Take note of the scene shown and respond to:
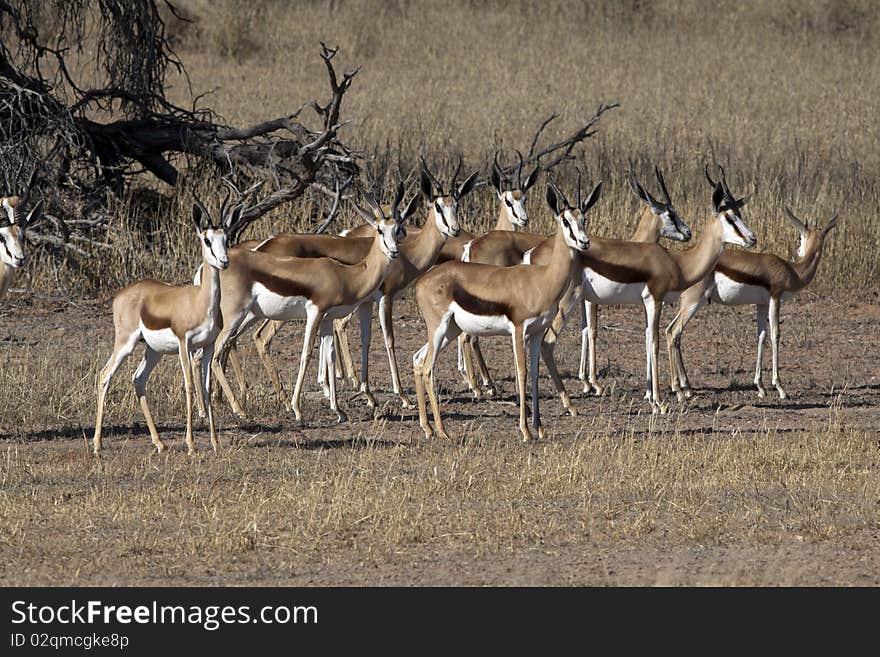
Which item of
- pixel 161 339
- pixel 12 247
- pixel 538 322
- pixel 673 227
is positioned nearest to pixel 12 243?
pixel 12 247

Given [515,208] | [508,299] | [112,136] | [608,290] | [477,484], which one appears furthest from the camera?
[112,136]

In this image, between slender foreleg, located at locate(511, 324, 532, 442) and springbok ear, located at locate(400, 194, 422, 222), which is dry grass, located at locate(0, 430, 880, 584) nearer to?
slender foreleg, located at locate(511, 324, 532, 442)

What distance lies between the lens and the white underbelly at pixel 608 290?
12133mm

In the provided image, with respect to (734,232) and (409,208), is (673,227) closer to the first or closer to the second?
(734,232)

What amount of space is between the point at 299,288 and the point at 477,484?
305cm

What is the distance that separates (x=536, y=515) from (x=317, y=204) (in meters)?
9.70

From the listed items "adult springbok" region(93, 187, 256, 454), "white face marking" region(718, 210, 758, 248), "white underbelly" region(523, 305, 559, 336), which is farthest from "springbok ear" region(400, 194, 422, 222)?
"white face marking" region(718, 210, 758, 248)

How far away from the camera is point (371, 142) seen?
2358 centimetres

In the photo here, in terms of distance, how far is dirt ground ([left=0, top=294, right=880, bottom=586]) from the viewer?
712cm

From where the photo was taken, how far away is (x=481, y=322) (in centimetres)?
1041

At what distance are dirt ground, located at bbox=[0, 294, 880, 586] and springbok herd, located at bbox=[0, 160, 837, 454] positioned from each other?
0.34 metres

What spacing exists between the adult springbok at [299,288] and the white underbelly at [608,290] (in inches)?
69.1

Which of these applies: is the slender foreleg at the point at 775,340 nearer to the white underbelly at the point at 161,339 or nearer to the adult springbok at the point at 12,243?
the white underbelly at the point at 161,339

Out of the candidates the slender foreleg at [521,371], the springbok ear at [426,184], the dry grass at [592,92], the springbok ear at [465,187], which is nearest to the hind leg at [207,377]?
the slender foreleg at [521,371]
